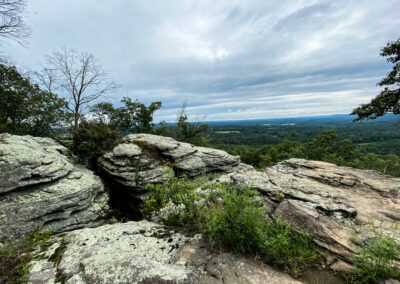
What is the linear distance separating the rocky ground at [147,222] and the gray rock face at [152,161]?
0.05 metres

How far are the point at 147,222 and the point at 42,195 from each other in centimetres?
397

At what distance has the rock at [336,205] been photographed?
472cm

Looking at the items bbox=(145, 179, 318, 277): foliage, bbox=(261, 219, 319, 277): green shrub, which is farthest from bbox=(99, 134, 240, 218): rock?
bbox=(261, 219, 319, 277): green shrub

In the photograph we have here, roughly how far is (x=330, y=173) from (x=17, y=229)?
1045cm

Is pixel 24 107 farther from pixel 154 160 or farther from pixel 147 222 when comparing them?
pixel 147 222

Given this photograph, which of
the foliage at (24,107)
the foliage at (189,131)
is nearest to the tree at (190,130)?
the foliage at (189,131)

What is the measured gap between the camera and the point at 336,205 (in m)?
5.82

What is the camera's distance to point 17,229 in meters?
6.59

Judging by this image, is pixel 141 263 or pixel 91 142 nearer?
pixel 141 263

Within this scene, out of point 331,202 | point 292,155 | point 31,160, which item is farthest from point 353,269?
point 292,155

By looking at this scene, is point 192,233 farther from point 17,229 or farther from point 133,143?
point 133,143

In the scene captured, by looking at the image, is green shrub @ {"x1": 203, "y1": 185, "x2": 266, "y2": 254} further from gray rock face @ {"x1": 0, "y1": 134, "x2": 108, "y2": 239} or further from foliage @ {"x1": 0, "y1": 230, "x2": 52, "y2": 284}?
gray rock face @ {"x1": 0, "y1": 134, "x2": 108, "y2": 239}

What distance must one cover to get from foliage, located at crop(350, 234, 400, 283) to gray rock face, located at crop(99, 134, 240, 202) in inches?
255

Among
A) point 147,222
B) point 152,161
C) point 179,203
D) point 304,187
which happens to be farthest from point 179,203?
point 152,161
